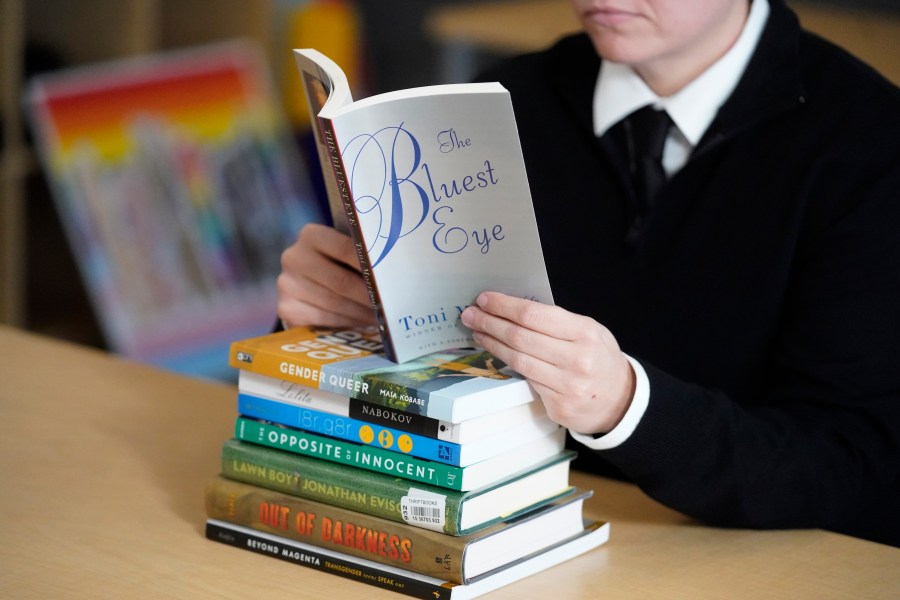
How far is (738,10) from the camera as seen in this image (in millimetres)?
1442

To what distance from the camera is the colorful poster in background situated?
10.1ft

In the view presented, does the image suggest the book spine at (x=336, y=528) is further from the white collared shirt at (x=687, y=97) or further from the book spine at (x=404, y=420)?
the white collared shirt at (x=687, y=97)

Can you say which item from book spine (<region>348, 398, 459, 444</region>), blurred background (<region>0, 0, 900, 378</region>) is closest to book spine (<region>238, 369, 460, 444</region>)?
book spine (<region>348, 398, 459, 444</region>)

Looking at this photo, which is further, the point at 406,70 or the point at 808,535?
the point at 406,70

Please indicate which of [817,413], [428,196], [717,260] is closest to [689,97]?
[717,260]

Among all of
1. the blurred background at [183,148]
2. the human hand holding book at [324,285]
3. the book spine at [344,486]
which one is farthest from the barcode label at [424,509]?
the blurred background at [183,148]

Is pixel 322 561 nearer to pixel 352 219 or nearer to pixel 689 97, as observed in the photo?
pixel 352 219

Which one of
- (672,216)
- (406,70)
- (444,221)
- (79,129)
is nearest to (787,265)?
(672,216)

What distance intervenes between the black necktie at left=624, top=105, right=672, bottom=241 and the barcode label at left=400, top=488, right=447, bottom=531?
1.71 feet

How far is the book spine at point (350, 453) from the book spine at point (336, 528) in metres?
0.04

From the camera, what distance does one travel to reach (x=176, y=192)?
3.25 m

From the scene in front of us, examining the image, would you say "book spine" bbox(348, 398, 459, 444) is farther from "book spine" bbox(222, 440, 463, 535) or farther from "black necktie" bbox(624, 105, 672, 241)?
"black necktie" bbox(624, 105, 672, 241)

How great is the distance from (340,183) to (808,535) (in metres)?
0.59

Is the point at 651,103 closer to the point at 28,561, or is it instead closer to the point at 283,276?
the point at 283,276
